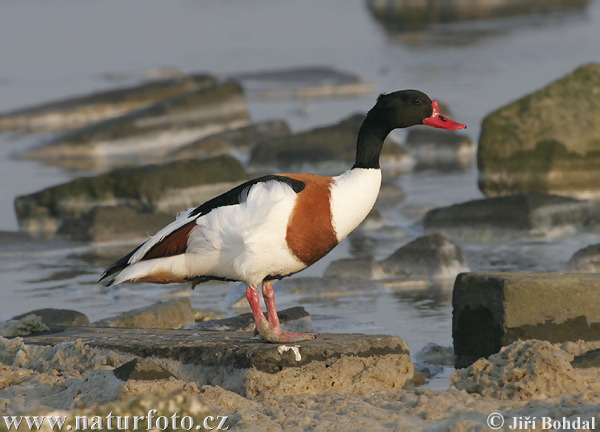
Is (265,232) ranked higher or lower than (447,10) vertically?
higher

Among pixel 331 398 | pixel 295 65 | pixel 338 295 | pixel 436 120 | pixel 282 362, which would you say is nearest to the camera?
pixel 331 398

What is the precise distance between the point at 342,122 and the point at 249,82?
7.96 metres

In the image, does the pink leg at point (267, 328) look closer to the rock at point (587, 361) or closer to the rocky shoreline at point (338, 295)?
the rocky shoreline at point (338, 295)

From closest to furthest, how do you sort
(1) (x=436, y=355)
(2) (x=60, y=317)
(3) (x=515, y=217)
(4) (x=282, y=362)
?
(4) (x=282, y=362) < (1) (x=436, y=355) < (2) (x=60, y=317) < (3) (x=515, y=217)

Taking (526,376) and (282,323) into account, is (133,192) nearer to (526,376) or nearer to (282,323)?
(282,323)

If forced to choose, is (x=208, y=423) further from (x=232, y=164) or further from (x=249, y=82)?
(x=249, y=82)

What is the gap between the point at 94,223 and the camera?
10.9m

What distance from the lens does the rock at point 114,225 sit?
425 inches

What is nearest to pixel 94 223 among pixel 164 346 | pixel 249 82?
pixel 164 346

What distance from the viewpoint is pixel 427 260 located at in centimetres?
918

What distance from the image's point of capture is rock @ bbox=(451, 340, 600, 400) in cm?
557

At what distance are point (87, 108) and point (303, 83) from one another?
467cm

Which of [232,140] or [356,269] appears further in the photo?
[232,140]

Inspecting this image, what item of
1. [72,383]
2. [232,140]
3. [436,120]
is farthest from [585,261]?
[232,140]
